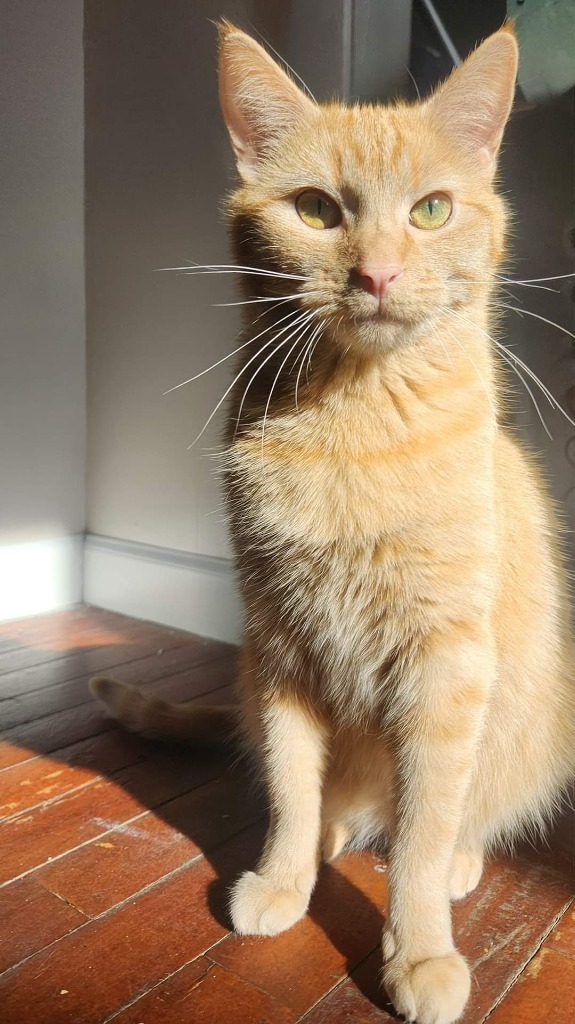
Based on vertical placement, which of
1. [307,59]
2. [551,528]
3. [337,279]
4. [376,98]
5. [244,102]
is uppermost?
[307,59]

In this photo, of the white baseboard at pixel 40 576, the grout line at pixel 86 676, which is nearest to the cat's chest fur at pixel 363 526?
the grout line at pixel 86 676

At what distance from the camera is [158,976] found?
0.91 metres

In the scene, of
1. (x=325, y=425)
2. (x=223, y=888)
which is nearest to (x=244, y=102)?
(x=325, y=425)

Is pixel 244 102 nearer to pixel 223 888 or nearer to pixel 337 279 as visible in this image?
pixel 337 279

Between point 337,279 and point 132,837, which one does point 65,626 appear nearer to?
point 132,837

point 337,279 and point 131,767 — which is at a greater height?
point 337,279

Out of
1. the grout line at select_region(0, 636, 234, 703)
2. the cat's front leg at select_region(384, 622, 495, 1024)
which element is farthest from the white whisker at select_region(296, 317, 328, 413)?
the grout line at select_region(0, 636, 234, 703)

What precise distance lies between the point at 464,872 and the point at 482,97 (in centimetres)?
101

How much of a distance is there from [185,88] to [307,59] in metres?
0.39

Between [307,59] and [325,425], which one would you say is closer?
[325,425]

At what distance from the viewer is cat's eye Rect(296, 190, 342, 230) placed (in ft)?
2.97

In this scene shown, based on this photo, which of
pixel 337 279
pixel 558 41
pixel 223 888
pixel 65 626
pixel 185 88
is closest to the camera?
pixel 337 279

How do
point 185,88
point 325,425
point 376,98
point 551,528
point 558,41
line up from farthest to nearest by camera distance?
point 185,88 < point 376,98 < point 558,41 < point 551,528 < point 325,425

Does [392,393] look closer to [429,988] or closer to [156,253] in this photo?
[429,988]
